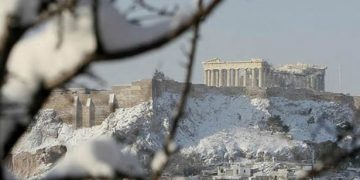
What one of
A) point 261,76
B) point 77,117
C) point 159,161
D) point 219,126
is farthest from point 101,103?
point 159,161

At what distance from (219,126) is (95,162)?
3558 centimetres

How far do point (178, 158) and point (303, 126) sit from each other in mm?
6577

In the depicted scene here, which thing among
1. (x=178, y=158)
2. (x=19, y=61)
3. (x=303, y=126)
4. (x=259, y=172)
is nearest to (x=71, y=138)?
(x=178, y=158)

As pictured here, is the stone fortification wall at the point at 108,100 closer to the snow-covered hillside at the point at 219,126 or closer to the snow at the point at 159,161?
the snow-covered hillside at the point at 219,126

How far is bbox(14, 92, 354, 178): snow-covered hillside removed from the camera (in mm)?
33906

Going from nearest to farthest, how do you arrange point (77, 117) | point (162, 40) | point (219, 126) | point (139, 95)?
point (162, 40)
point (139, 95)
point (77, 117)
point (219, 126)

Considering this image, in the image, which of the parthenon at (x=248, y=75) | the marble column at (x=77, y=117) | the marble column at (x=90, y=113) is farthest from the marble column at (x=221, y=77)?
the marble column at (x=77, y=117)

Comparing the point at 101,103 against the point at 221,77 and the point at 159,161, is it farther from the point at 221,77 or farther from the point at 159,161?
the point at 159,161

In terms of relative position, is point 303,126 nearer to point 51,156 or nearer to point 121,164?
point 51,156

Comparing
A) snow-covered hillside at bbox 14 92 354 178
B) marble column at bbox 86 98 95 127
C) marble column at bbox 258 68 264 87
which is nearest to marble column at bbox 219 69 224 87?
marble column at bbox 258 68 264 87

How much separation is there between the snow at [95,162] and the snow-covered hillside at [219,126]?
3023cm

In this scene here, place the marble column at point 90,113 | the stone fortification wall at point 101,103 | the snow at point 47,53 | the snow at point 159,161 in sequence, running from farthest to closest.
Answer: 1. the marble column at point 90,113
2. the stone fortification wall at point 101,103
3. the snow at point 159,161
4. the snow at point 47,53

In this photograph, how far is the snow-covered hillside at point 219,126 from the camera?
33906 mm

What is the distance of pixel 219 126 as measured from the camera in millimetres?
37125
